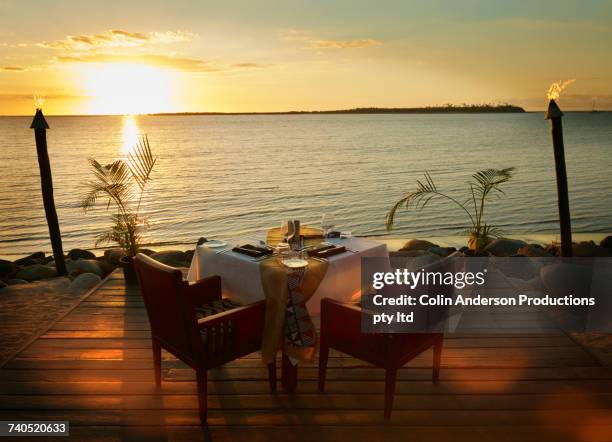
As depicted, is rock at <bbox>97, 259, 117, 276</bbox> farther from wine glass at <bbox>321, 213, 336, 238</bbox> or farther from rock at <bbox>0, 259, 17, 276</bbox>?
wine glass at <bbox>321, 213, 336, 238</bbox>

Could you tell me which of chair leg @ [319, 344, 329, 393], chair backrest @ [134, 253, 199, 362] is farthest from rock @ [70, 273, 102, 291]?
chair leg @ [319, 344, 329, 393]

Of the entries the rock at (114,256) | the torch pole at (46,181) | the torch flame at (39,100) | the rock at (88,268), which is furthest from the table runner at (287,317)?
the rock at (114,256)

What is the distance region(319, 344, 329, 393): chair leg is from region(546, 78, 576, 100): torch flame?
4.84 metres

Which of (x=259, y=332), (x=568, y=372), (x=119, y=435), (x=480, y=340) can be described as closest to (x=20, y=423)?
(x=119, y=435)

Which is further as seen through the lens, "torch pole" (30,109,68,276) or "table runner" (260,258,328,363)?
"torch pole" (30,109,68,276)

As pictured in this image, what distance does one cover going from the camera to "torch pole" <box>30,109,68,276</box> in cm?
726

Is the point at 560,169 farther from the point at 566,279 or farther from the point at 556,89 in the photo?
the point at 566,279

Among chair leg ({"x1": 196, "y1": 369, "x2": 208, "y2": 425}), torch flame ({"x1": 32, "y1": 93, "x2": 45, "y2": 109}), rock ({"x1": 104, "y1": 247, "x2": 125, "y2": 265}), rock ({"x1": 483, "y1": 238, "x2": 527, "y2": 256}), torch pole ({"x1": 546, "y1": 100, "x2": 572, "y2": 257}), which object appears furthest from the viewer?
rock ({"x1": 483, "y1": 238, "x2": 527, "y2": 256})

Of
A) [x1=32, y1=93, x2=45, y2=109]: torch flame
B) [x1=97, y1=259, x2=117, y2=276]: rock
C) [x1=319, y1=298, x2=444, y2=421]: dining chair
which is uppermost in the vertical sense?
[x1=32, y1=93, x2=45, y2=109]: torch flame

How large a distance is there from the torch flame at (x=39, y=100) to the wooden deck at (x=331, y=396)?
4.16 m

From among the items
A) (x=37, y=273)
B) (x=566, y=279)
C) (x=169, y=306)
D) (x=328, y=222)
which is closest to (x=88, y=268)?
(x=37, y=273)

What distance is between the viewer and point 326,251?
12.8 feet

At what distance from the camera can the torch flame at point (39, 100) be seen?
23.4ft

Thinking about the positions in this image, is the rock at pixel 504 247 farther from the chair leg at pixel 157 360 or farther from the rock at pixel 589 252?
the chair leg at pixel 157 360
